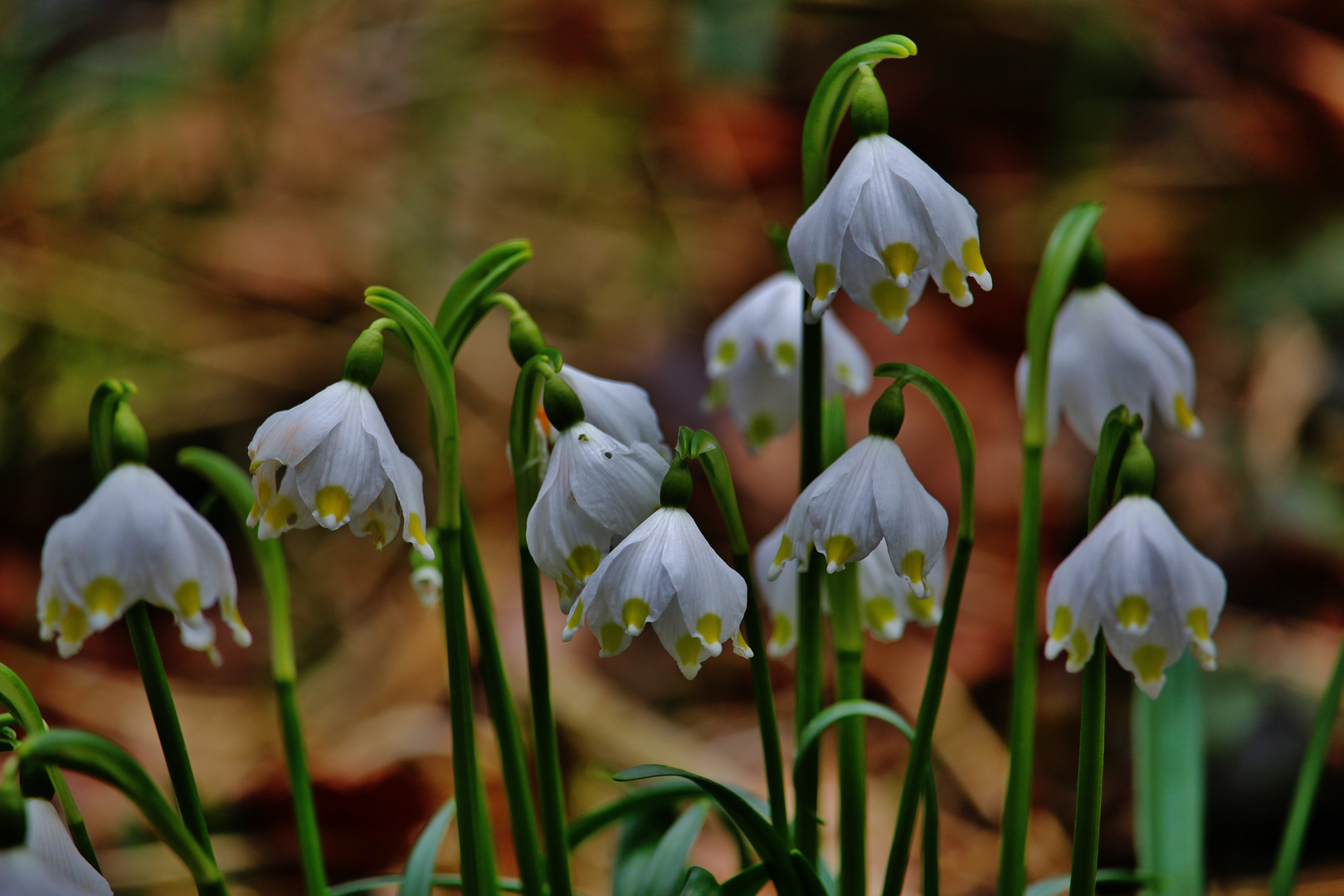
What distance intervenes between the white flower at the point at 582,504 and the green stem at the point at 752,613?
0.05m

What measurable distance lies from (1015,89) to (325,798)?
8.56ft

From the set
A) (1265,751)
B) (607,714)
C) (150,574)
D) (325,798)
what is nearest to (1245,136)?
(1265,751)

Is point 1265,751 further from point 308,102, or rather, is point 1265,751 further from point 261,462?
point 308,102

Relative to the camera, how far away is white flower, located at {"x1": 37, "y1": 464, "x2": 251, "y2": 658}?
2.02 feet

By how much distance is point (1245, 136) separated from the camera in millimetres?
2885

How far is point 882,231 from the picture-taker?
27.1 inches

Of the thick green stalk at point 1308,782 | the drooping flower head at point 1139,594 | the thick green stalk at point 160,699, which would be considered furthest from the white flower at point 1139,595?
the thick green stalk at point 160,699

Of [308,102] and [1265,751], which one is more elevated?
[308,102]

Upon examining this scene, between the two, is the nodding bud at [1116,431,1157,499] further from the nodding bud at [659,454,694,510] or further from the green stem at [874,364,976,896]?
the nodding bud at [659,454,694,510]

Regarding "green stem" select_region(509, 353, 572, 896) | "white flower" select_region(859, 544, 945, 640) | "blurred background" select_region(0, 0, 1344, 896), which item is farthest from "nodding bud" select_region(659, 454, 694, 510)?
"blurred background" select_region(0, 0, 1344, 896)

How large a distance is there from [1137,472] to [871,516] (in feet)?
0.57

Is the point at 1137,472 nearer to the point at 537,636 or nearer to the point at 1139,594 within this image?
the point at 1139,594

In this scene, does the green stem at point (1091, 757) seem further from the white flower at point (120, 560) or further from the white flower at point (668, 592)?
the white flower at point (120, 560)

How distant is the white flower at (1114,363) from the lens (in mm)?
898
